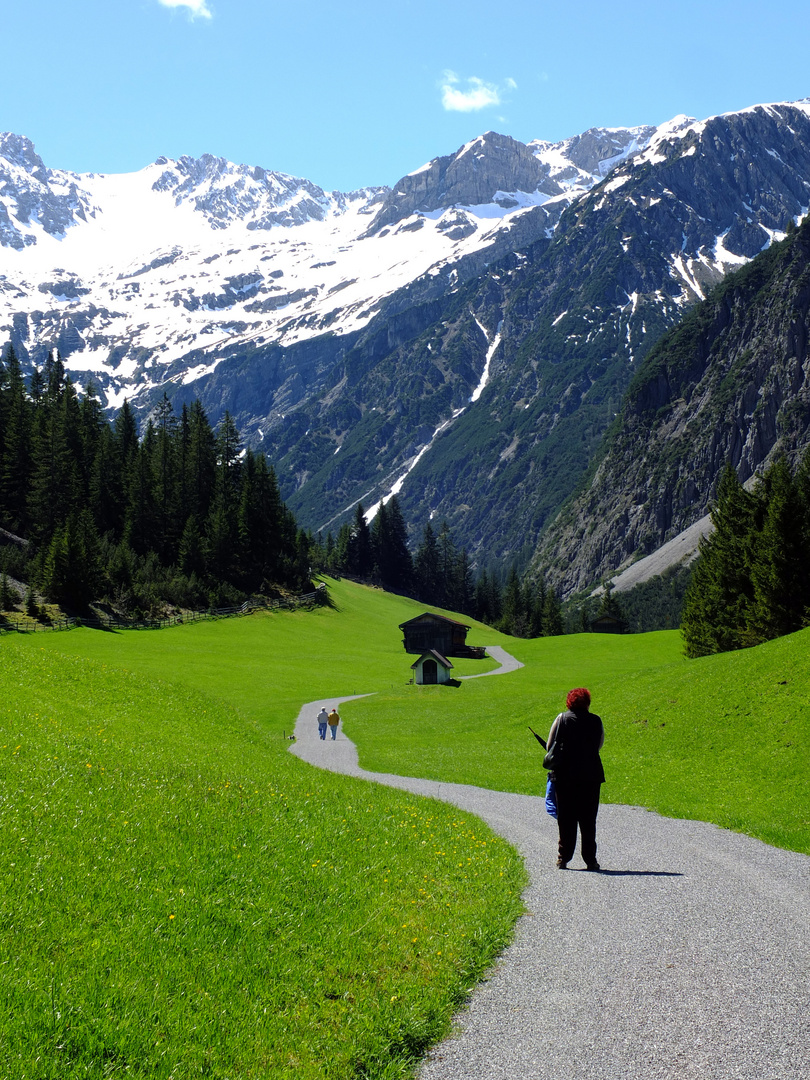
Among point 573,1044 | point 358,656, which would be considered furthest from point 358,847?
point 358,656

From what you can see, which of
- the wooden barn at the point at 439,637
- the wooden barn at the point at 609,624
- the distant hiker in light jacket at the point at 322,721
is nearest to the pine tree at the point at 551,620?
the wooden barn at the point at 609,624

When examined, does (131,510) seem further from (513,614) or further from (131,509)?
(513,614)

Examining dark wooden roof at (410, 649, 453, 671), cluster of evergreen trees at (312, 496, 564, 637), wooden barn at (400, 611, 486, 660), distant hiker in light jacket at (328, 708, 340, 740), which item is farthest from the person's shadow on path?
cluster of evergreen trees at (312, 496, 564, 637)

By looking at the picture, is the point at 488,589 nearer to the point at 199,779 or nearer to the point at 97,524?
the point at 97,524

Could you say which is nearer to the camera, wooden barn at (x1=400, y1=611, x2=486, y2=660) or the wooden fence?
the wooden fence

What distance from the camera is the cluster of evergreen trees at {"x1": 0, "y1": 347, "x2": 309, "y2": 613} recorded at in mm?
84938

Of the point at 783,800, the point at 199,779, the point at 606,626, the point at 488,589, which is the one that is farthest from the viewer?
the point at 488,589

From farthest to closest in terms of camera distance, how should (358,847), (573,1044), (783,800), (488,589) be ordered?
(488,589), (783,800), (358,847), (573,1044)

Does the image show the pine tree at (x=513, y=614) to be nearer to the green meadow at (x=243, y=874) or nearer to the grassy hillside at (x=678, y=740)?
the grassy hillside at (x=678, y=740)

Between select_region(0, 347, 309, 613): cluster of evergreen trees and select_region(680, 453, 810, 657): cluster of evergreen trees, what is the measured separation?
60.9 m

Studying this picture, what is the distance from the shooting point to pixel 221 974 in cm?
823

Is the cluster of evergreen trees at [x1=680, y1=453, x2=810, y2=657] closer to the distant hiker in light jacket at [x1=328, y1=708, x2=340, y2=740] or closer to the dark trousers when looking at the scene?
the distant hiker in light jacket at [x1=328, y1=708, x2=340, y2=740]

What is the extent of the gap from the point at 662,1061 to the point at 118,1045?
503cm

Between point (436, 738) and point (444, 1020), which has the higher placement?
point (444, 1020)
